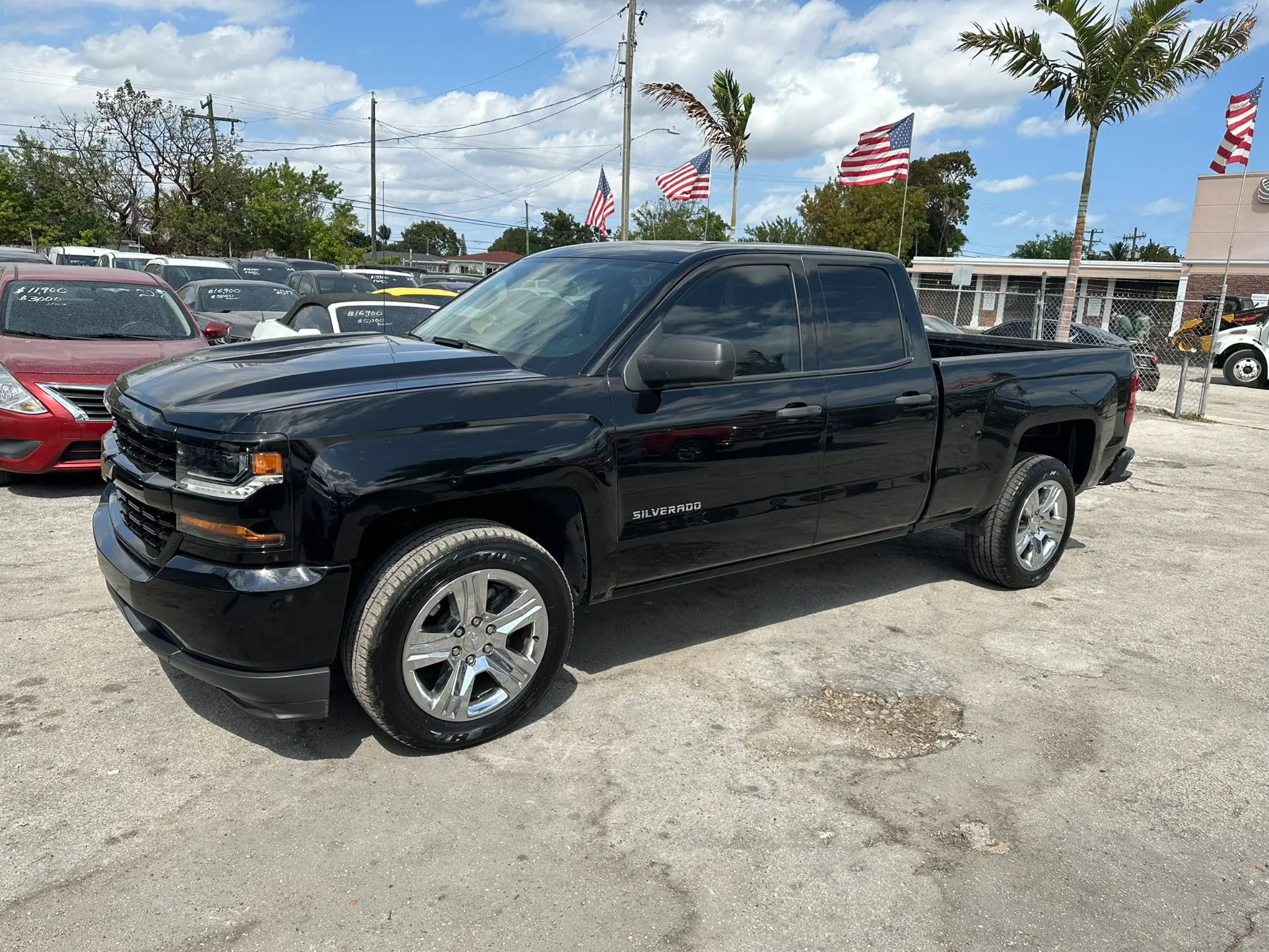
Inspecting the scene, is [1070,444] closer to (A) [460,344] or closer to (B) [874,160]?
(A) [460,344]

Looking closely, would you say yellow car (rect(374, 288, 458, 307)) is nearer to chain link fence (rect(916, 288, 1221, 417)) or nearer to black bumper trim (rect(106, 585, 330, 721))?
black bumper trim (rect(106, 585, 330, 721))

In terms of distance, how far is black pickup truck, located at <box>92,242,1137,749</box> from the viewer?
10.2 feet

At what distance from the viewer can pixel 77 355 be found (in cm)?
677

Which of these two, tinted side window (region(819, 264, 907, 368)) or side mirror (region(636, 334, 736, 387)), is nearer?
side mirror (region(636, 334, 736, 387))

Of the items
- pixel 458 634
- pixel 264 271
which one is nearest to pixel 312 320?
pixel 458 634

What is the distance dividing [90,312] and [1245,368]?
2131 cm

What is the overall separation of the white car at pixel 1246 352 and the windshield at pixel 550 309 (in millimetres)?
19612

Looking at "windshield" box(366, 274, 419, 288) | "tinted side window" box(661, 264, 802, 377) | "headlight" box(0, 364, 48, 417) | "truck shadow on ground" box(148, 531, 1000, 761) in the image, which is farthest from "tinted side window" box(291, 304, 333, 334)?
"windshield" box(366, 274, 419, 288)

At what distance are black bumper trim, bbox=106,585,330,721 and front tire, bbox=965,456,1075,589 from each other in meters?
3.88

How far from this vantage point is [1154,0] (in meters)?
13.6

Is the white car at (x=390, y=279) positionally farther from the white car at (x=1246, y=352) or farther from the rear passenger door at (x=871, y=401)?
the rear passenger door at (x=871, y=401)

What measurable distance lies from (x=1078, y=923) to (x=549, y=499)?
221cm

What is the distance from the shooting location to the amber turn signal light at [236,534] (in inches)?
120

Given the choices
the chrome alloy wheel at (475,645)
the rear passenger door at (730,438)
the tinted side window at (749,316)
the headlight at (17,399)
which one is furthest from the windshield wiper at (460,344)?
the headlight at (17,399)
